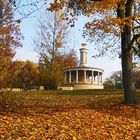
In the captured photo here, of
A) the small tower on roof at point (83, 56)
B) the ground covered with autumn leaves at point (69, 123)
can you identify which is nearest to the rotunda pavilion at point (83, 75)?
the small tower on roof at point (83, 56)

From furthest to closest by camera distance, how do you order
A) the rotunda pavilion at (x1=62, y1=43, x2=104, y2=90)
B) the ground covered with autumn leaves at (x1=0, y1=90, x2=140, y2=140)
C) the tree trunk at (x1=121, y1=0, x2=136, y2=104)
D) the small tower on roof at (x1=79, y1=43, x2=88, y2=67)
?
the small tower on roof at (x1=79, y1=43, x2=88, y2=67)
the rotunda pavilion at (x1=62, y1=43, x2=104, y2=90)
the tree trunk at (x1=121, y1=0, x2=136, y2=104)
the ground covered with autumn leaves at (x1=0, y1=90, x2=140, y2=140)

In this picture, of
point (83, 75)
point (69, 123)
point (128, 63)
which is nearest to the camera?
point (69, 123)

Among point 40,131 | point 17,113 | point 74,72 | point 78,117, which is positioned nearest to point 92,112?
point 78,117

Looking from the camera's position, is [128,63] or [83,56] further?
[83,56]

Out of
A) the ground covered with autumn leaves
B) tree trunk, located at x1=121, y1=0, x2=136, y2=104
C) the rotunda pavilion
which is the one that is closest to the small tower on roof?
the rotunda pavilion

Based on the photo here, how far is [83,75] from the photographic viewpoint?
205 ft

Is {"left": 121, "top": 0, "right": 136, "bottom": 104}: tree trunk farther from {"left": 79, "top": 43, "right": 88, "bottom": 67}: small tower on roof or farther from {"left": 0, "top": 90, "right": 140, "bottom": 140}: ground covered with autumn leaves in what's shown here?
{"left": 79, "top": 43, "right": 88, "bottom": 67}: small tower on roof

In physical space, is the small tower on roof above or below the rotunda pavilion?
above

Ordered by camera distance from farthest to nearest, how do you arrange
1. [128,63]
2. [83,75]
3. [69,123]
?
1. [83,75]
2. [128,63]
3. [69,123]

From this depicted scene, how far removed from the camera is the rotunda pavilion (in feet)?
199

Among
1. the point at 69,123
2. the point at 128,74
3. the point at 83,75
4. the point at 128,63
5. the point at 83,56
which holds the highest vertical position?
the point at 83,56

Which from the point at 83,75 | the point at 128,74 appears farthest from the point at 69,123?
the point at 83,75

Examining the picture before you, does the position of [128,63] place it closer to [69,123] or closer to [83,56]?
[69,123]

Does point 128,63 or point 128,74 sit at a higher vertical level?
point 128,63
